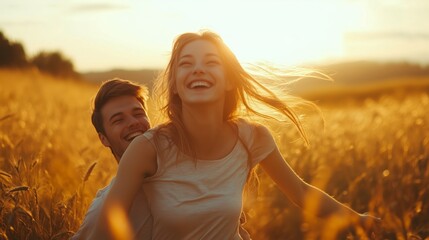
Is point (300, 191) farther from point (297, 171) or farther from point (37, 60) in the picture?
point (37, 60)

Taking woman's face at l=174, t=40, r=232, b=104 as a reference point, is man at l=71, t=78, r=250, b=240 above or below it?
below

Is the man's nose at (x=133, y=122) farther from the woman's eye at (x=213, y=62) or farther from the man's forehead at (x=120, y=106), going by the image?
the woman's eye at (x=213, y=62)

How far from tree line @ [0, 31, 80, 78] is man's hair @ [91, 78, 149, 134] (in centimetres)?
3188

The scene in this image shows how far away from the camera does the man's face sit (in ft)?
13.2

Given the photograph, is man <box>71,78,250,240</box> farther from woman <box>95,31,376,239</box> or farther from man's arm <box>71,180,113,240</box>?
man's arm <box>71,180,113,240</box>

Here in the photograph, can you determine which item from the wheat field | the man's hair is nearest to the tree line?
the wheat field

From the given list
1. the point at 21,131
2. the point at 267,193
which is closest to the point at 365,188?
the point at 267,193

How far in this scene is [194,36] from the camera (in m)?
3.76

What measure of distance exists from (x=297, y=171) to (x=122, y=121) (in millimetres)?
2602

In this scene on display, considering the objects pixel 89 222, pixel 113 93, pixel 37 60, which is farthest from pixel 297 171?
pixel 37 60

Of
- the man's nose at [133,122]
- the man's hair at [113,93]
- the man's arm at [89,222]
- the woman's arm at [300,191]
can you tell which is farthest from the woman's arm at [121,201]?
the woman's arm at [300,191]

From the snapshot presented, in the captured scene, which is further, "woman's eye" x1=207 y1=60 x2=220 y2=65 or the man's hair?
the man's hair

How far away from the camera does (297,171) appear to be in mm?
6211

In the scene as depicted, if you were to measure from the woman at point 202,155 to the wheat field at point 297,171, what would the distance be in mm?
393
